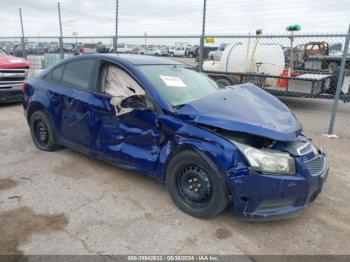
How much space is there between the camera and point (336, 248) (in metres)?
2.84

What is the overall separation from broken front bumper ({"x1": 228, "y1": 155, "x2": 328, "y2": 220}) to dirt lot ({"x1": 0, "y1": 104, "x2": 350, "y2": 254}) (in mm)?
271

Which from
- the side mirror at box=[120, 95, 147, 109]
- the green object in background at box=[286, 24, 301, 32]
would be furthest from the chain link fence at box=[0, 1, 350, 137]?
the side mirror at box=[120, 95, 147, 109]

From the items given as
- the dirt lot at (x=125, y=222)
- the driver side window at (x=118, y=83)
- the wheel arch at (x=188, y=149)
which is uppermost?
the driver side window at (x=118, y=83)

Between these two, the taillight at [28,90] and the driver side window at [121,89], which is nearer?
the driver side window at [121,89]

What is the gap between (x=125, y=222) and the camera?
3115 millimetres

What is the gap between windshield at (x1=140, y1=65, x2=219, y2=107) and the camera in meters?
3.53

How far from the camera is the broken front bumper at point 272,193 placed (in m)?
2.76

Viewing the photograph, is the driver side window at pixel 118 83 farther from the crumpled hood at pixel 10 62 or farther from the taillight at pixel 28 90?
the crumpled hood at pixel 10 62

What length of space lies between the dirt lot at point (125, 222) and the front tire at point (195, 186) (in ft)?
0.46

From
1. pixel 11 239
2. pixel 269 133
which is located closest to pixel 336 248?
pixel 269 133

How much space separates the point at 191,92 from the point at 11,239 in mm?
2416

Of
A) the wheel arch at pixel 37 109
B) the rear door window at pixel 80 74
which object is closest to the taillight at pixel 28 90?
the wheel arch at pixel 37 109

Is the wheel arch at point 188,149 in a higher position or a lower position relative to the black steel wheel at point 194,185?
higher

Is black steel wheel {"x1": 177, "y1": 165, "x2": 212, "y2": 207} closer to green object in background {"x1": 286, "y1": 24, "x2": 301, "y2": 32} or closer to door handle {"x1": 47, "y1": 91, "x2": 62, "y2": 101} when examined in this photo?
door handle {"x1": 47, "y1": 91, "x2": 62, "y2": 101}
